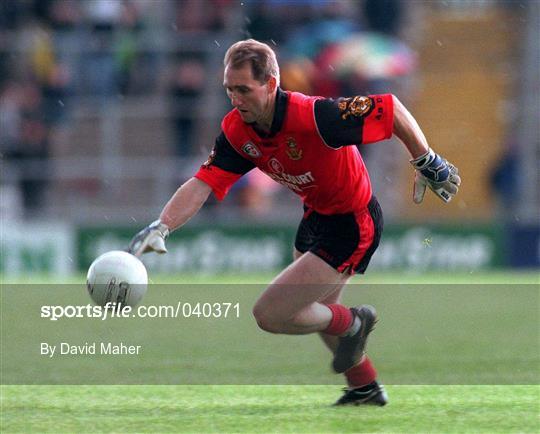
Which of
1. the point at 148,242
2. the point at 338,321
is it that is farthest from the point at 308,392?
the point at 148,242

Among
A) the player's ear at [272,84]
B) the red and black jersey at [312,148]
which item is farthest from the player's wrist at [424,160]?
the player's ear at [272,84]

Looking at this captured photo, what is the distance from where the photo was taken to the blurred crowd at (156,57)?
18766 millimetres

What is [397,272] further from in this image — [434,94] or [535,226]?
[434,94]

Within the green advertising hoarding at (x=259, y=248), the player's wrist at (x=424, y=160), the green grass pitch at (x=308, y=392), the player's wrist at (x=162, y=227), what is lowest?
the green advertising hoarding at (x=259, y=248)

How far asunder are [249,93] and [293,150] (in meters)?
0.42

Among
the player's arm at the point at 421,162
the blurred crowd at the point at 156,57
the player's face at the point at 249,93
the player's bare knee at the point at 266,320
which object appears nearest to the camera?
the player's face at the point at 249,93

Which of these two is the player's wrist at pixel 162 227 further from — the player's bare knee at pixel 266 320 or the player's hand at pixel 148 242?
the player's bare knee at pixel 266 320

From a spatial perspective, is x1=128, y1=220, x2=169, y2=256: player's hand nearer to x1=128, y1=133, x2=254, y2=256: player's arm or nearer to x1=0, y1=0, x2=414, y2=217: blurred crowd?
x1=128, y1=133, x2=254, y2=256: player's arm

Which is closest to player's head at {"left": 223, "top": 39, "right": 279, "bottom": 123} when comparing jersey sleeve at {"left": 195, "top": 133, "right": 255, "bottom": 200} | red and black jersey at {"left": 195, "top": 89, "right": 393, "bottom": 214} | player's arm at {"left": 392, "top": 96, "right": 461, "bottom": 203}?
red and black jersey at {"left": 195, "top": 89, "right": 393, "bottom": 214}

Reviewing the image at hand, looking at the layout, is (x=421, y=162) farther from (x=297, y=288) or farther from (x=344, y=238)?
(x=297, y=288)

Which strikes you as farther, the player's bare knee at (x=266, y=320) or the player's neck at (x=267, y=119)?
the player's bare knee at (x=266, y=320)

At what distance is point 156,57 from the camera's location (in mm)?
19688

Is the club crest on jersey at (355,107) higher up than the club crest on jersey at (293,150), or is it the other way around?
the club crest on jersey at (355,107)

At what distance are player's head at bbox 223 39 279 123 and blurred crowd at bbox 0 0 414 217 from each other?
39.6 ft
